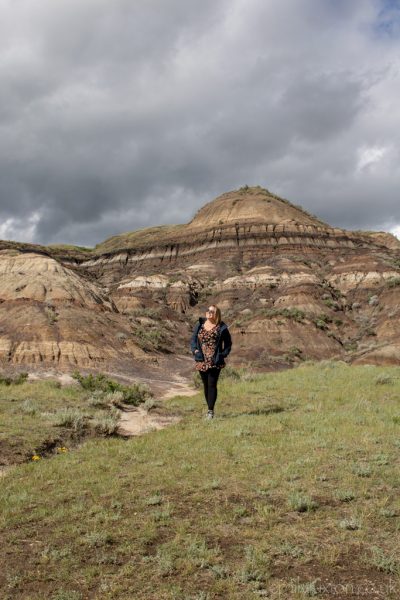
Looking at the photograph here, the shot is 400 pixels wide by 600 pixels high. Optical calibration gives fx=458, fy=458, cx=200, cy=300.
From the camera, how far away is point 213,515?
17.5ft

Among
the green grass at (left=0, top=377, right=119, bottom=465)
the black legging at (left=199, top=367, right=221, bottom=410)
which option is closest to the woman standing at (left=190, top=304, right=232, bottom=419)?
the black legging at (left=199, top=367, right=221, bottom=410)

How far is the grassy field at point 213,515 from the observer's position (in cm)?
407

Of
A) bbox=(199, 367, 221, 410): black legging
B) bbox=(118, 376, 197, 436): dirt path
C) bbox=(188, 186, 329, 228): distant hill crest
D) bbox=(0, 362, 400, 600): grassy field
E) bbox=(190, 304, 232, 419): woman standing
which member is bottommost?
bbox=(118, 376, 197, 436): dirt path

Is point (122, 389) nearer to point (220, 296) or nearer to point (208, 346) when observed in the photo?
point (208, 346)

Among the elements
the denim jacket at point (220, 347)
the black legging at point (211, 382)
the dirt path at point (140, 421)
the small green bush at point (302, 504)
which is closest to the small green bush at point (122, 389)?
the dirt path at point (140, 421)

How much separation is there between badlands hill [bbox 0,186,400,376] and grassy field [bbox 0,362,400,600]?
24.7 metres

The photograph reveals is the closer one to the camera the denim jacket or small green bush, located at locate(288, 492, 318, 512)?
small green bush, located at locate(288, 492, 318, 512)

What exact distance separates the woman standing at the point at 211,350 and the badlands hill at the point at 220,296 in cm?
2263

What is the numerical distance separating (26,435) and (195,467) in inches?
166

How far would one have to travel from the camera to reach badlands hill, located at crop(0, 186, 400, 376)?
115 ft

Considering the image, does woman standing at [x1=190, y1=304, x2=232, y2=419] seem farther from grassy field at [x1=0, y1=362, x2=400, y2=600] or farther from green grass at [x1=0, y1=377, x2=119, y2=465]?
green grass at [x1=0, y1=377, x2=119, y2=465]

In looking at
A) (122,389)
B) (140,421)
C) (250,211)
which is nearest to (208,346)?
(140,421)

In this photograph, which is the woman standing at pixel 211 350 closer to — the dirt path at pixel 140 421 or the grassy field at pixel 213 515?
the grassy field at pixel 213 515

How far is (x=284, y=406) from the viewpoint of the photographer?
1236 cm
